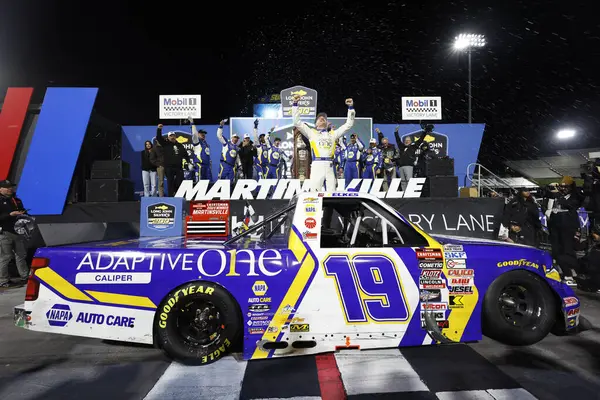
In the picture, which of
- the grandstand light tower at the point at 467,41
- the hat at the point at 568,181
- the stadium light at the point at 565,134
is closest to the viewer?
the hat at the point at 568,181

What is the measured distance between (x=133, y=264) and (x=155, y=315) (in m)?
0.49

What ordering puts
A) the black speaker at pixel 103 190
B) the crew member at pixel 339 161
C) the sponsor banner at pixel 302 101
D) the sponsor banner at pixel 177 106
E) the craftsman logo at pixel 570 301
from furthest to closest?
the sponsor banner at pixel 177 106 < the sponsor banner at pixel 302 101 < the crew member at pixel 339 161 < the black speaker at pixel 103 190 < the craftsman logo at pixel 570 301

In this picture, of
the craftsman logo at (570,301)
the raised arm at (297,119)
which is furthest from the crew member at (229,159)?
the craftsman logo at (570,301)

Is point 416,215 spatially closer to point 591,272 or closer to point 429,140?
point 591,272

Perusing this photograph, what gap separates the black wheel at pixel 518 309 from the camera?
11.5 ft

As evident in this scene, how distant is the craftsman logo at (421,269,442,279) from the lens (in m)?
3.40

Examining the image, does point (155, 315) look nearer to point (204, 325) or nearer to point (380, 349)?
point (204, 325)

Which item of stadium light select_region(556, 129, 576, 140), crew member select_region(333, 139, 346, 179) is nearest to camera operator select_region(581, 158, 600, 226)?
crew member select_region(333, 139, 346, 179)

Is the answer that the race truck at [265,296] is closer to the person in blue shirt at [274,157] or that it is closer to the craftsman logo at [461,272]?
the craftsman logo at [461,272]

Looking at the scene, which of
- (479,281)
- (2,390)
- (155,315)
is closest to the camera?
(2,390)

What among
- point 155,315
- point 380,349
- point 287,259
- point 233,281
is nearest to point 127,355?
point 155,315

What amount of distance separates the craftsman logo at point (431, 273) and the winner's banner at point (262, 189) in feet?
21.9

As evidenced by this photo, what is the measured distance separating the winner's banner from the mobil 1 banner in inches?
19.8

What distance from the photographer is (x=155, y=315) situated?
3.27 metres
